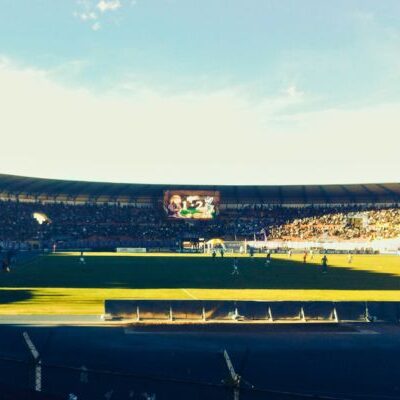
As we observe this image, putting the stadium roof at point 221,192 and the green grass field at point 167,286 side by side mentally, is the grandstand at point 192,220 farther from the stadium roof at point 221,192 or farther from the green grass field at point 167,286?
the green grass field at point 167,286

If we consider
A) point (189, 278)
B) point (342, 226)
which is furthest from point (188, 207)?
point (189, 278)

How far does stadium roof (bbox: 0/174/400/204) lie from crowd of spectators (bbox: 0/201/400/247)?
1922mm

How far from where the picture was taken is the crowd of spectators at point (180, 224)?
4026 inches

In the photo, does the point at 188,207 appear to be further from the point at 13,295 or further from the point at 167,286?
the point at 13,295

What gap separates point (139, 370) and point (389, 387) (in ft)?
22.8

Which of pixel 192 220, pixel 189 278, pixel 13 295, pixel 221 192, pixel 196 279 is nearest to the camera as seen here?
pixel 13 295

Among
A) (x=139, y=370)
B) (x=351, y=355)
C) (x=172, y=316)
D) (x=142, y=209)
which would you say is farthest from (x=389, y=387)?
(x=142, y=209)

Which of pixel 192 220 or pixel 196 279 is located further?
pixel 192 220

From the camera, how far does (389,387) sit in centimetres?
1347

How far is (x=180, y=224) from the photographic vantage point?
11344 cm

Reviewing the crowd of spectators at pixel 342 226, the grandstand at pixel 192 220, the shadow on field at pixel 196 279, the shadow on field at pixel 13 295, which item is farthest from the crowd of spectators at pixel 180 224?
the shadow on field at pixel 13 295

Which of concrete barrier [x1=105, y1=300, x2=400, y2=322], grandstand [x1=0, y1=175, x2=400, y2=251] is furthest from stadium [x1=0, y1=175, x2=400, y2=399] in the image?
grandstand [x1=0, y1=175, x2=400, y2=251]

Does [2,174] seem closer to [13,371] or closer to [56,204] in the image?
[56,204]

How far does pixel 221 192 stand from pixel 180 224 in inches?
476
